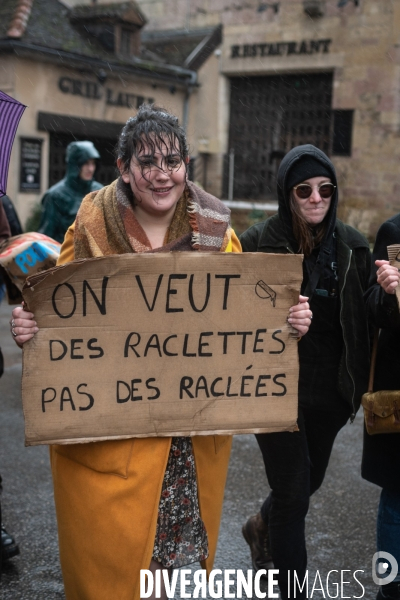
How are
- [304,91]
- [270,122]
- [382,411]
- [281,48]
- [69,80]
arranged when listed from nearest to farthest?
[382,411] < [69,80] < [281,48] < [304,91] < [270,122]

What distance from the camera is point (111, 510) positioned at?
2578 mm

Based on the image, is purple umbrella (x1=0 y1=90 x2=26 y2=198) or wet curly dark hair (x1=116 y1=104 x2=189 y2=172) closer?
wet curly dark hair (x1=116 y1=104 x2=189 y2=172)

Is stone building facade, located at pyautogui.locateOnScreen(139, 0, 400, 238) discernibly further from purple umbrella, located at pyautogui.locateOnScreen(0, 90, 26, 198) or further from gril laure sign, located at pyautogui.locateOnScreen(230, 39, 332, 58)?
purple umbrella, located at pyautogui.locateOnScreen(0, 90, 26, 198)

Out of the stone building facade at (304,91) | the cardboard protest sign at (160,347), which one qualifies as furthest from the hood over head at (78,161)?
the stone building facade at (304,91)

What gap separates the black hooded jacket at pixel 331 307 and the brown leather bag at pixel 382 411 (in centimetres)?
15

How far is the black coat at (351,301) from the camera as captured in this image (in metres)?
3.13

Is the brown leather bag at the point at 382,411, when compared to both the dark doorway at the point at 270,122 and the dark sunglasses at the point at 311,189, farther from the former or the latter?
the dark doorway at the point at 270,122

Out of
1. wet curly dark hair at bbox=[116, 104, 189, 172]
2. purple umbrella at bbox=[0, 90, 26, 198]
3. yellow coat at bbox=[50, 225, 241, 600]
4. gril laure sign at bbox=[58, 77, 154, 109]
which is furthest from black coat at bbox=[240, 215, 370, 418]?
gril laure sign at bbox=[58, 77, 154, 109]

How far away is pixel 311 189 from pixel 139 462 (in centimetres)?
124

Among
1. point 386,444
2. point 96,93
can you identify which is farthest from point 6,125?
point 96,93

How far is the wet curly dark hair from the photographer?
8.61 feet

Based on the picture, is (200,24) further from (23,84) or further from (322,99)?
(23,84)

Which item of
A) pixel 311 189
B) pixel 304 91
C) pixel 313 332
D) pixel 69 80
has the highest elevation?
pixel 304 91

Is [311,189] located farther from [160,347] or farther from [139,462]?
[139,462]
